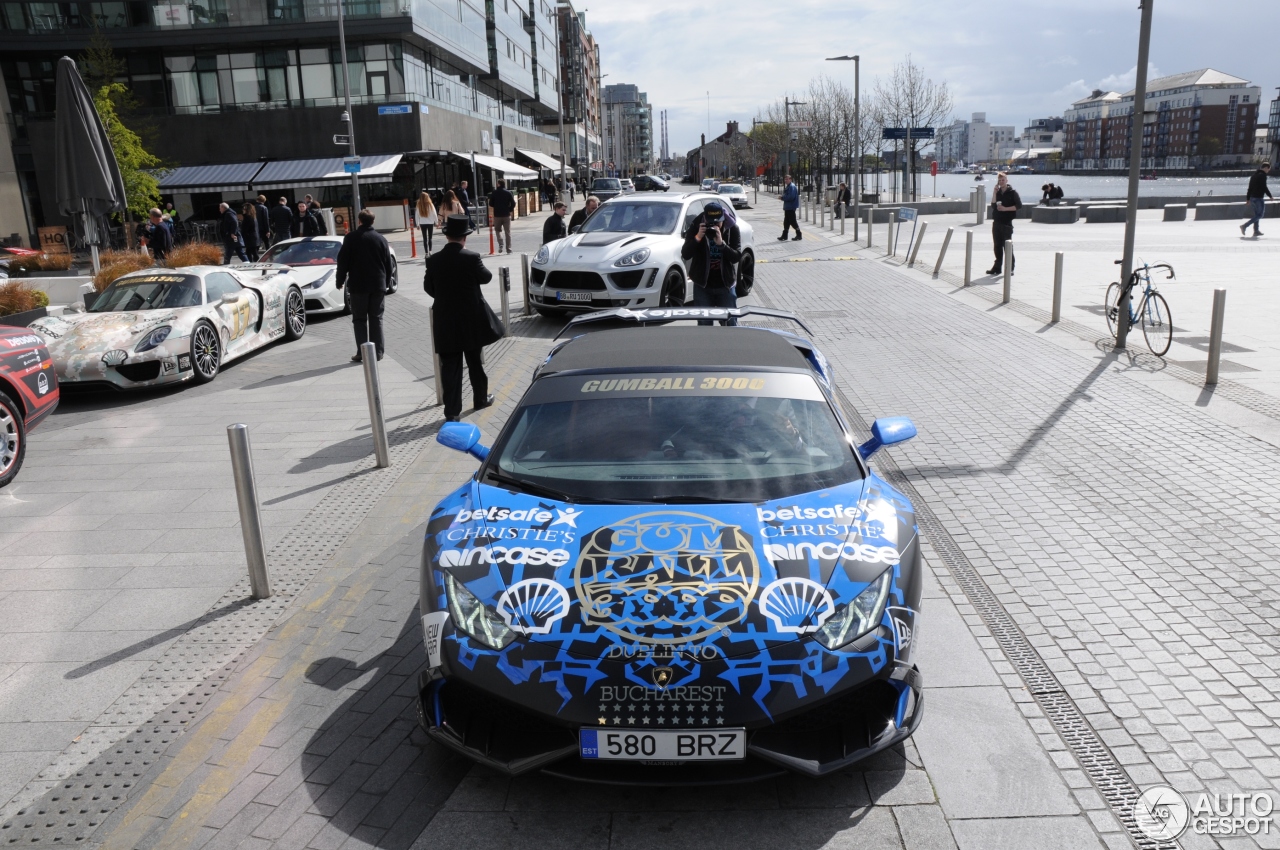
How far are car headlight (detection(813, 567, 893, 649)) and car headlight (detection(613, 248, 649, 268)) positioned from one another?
11.2 m

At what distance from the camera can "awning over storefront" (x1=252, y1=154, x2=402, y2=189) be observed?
41844 mm

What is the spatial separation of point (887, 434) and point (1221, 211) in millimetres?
40205

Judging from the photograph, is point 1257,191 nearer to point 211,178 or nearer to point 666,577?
point 666,577

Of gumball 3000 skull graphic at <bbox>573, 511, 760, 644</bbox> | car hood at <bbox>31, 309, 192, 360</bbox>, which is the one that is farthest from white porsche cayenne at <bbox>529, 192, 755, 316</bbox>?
gumball 3000 skull graphic at <bbox>573, 511, 760, 644</bbox>

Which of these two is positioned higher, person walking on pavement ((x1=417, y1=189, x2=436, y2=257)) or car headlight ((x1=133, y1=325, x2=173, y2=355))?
person walking on pavement ((x1=417, y1=189, x2=436, y2=257))

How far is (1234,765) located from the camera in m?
3.70

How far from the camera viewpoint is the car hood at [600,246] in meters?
14.6

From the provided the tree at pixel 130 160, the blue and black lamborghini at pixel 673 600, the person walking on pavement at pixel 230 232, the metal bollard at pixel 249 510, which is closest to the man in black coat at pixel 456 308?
the metal bollard at pixel 249 510

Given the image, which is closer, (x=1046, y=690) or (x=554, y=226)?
(x=1046, y=690)

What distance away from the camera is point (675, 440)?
14.7 feet

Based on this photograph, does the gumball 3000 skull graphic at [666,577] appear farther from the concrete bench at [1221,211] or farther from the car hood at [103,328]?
the concrete bench at [1221,211]

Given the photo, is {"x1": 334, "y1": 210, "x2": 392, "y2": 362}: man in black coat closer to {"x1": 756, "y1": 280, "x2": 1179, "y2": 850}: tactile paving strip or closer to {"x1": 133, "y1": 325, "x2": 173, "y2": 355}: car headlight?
{"x1": 133, "y1": 325, "x2": 173, "y2": 355}: car headlight

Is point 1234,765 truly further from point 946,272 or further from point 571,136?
point 571,136

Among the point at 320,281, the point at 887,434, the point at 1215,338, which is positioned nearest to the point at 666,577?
the point at 887,434
